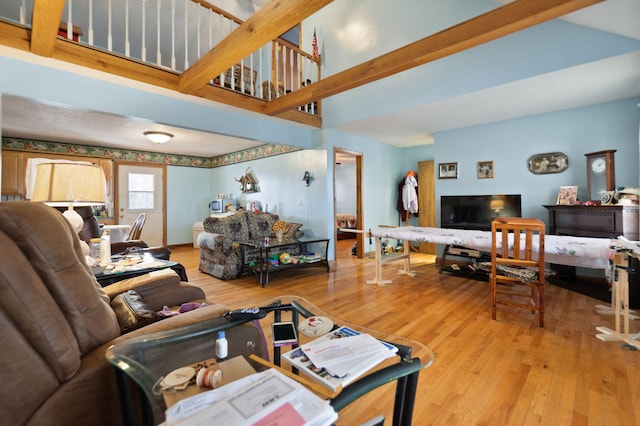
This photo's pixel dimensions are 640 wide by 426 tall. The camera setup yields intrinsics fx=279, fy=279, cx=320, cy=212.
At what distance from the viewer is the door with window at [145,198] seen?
646 centimetres

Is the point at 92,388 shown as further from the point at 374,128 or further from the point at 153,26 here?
the point at 153,26

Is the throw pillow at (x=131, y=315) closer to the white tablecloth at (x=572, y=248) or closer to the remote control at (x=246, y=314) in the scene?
the remote control at (x=246, y=314)

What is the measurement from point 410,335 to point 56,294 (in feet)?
7.28

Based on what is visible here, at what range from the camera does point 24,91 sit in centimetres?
252

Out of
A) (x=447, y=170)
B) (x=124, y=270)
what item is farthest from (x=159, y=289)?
(x=447, y=170)

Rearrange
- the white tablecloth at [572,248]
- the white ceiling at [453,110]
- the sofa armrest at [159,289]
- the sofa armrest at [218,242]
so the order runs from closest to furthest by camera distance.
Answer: the sofa armrest at [159,289]
the white tablecloth at [572,248]
the white ceiling at [453,110]
the sofa armrest at [218,242]

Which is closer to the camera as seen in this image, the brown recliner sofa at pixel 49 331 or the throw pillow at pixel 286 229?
the brown recliner sofa at pixel 49 331

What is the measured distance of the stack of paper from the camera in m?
0.62

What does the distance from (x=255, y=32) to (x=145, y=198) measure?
20.1ft

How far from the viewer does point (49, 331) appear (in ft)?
Answer: 2.76

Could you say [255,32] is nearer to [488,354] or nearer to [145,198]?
[488,354]

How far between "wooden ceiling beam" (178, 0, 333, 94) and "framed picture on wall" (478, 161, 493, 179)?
12.5ft

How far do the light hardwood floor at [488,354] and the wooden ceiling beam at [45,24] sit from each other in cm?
275

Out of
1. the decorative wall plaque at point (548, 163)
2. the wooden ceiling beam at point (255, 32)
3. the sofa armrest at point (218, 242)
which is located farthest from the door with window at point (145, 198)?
the decorative wall plaque at point (548, 163)
